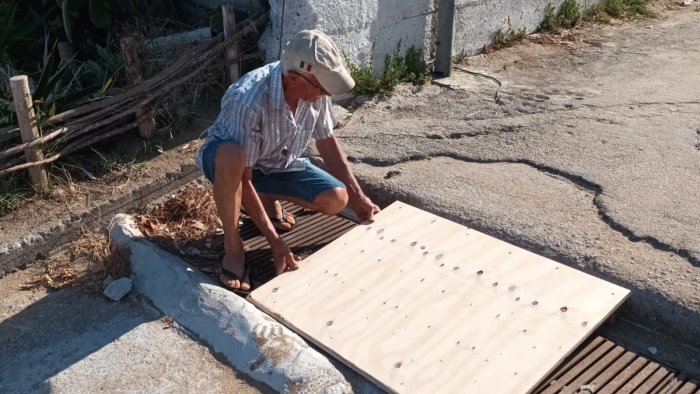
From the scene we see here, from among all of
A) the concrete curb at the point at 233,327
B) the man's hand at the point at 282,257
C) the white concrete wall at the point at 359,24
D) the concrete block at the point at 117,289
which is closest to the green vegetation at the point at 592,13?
the white concrete wall at the point at 359,24

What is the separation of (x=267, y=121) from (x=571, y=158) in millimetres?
2074

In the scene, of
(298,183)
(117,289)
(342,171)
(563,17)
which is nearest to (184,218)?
(117,289)

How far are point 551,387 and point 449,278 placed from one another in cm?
77

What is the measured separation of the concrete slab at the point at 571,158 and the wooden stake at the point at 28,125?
1.89m

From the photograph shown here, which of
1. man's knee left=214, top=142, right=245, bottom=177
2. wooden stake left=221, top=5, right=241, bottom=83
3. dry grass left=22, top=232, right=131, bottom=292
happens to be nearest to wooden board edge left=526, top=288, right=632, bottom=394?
man's knee left=214, top=142, right=245, bottom=177

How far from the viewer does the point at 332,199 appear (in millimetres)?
4035

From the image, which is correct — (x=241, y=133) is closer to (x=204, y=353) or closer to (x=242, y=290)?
(x=242, y=290)

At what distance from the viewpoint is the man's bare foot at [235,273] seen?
372 cm

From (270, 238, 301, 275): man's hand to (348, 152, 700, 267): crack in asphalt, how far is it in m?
1.28

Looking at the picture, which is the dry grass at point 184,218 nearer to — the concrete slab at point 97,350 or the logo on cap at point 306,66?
the concrete slab at point 97,350

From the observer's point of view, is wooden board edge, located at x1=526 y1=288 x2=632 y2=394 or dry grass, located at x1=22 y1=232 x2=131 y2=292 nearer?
wooden board edge, located at x1=526 y1=288 x2=632 y2=394

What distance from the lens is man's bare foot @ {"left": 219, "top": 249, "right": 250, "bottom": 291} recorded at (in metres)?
3.72

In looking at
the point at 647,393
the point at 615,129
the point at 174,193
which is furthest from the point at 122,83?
the point at 647,393

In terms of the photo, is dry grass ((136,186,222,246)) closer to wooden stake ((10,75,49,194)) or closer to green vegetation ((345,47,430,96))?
wooden stake ((10,75,49,194))
